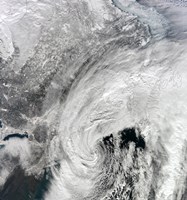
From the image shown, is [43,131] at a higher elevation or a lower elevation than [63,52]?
lower

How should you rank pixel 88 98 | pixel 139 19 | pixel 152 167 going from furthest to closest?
pixel 139 19 < pixel 88 98 < pixel 152 167

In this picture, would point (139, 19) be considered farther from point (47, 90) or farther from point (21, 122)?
point (21, 122)

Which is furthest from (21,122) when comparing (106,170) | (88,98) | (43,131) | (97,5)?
(97,5)

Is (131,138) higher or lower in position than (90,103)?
lower

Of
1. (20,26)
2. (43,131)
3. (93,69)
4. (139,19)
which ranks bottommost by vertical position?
Result: (43,131)

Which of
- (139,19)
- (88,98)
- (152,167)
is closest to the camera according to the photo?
(152,167)
